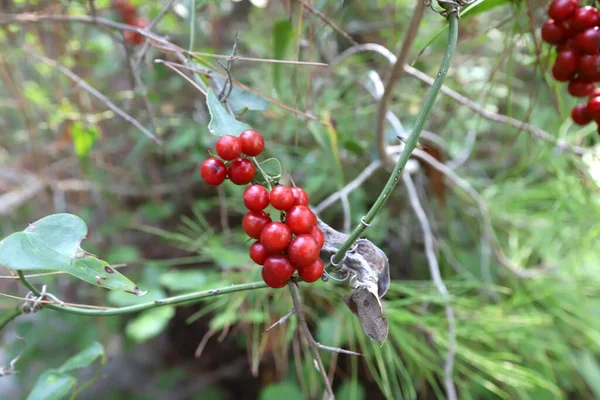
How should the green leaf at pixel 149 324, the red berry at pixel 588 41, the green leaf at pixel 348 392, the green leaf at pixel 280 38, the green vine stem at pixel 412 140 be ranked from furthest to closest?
A: the green leaf at pixel 348 392 < the green leaf at pixel 149 324 < the green leaf at pixel 280 38 < the red berry at pixel 588 41 < the green vine stem at pixel 412 140

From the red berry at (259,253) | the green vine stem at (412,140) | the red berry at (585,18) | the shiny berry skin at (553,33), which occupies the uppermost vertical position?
the red berry at (585,18)

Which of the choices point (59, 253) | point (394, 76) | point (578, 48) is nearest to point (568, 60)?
point (578, 48)

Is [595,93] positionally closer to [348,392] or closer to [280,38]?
[280,38]

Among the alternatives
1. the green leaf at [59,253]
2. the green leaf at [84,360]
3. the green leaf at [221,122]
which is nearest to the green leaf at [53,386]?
the green leaf at [84,360]

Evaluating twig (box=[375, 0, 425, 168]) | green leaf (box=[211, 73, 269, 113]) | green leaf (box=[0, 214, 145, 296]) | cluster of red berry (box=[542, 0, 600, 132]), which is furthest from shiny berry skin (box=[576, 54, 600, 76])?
green leaf (box=[0, 214, 145, 296])

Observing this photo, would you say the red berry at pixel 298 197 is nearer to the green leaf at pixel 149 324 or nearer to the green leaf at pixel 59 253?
the green leaf at pixel 59 253

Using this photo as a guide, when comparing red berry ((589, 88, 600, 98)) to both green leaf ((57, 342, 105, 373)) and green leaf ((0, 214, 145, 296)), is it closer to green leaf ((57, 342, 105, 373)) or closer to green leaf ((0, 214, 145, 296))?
green leaf ((0, 214, 145, 296))

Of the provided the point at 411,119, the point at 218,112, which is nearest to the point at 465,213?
the point at 411,119
